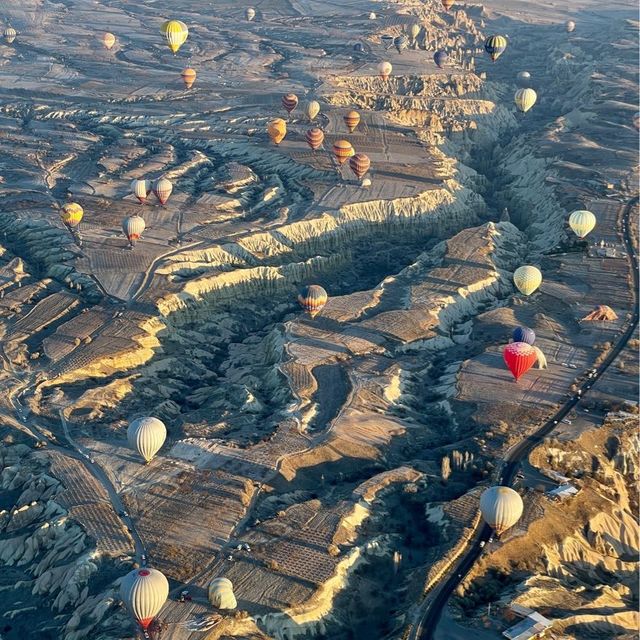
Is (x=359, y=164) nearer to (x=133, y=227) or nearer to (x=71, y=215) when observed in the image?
(x=133, y=227)

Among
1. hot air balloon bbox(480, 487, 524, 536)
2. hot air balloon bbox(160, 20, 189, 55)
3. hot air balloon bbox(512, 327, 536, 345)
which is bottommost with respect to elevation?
hot air balloon bbox(512, 327, 536, 345)

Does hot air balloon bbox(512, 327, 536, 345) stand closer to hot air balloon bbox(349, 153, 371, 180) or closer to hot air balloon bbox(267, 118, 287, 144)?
hot air balloon bbox(349, 153, 371, 180)

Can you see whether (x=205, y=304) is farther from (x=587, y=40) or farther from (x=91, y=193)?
(x=587, y=40)

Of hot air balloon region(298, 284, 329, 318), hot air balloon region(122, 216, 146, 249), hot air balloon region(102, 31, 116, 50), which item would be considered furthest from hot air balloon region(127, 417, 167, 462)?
hot air balloon region(102, 31, 116, 50)

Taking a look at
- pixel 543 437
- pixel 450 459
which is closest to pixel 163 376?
pixel 450 459

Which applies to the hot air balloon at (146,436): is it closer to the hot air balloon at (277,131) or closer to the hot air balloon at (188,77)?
the hot air balloon at (277,131)
